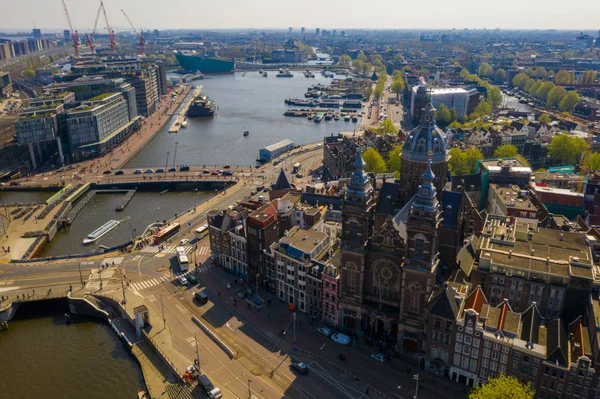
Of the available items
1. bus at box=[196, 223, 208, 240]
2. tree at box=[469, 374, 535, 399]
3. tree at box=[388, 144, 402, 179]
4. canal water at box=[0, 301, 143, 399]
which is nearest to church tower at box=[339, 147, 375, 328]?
tree at box=[469, 374, 535, 399]

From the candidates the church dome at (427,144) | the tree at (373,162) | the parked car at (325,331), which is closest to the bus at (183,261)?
the parked car at (325,331)

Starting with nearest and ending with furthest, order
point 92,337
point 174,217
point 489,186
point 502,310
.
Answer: point 502,310 → point 92,337 → point 489,186 → point 174,217

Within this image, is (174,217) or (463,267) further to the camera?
(174,217)

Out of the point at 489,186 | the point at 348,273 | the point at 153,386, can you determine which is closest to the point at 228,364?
the point at 153,386

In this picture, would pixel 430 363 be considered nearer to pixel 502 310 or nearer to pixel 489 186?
pixel 502 310

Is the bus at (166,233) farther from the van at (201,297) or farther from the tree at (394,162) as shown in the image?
the tree at (394,162)

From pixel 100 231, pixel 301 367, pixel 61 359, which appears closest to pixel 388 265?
pixel 301 367

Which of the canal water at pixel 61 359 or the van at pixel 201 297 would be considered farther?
→ the van at pixel 201 297
